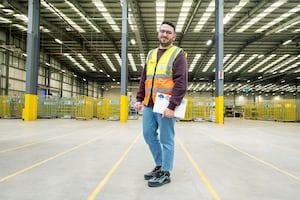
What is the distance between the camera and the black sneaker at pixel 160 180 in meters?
2.57

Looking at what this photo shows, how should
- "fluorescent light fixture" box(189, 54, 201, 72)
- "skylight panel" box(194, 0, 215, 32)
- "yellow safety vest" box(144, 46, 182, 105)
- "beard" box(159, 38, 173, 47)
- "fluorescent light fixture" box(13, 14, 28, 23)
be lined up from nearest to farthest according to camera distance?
"yellow safety vest" box(144, 46, 182, 105) < "beard" box(159, 38, 173, 47) < "skylight panel" box(194, 0, 215, 32) < "fluorescent light fixture" box(13, 14, 28, 23) < "fluorescent light fixture" box(189, 54, 201, 72)

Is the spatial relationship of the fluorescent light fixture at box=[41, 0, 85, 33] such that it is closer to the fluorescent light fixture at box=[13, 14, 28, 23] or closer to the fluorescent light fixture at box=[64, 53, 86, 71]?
the fluorescent light fixture at box=[13, 14, 28, 23]

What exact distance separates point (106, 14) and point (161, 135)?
1780 cm

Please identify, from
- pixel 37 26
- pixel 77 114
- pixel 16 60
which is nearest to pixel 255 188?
pixel 37 26

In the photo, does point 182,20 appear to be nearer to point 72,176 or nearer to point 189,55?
point 189,55

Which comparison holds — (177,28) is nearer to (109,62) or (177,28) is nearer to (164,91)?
(109,62)

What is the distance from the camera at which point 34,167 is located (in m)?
3.38

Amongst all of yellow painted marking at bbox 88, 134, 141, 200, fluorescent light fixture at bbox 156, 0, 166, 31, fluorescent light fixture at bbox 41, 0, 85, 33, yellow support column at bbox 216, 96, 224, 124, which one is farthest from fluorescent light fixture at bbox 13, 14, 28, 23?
yellow painted marking at bbox 88, 134, 141, 200

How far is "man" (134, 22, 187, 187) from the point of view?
2.55 metres

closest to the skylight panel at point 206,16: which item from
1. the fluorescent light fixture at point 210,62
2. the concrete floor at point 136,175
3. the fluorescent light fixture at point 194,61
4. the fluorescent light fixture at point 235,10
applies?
the fluorescent light fixture at point 235,10

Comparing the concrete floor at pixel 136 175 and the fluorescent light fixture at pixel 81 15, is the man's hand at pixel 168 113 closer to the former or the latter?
the concrete floor at pixel 136 175

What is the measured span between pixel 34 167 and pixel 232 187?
2634mm

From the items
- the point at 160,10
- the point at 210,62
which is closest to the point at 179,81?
the point at 160,10

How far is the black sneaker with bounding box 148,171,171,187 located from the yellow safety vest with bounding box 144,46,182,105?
82 cm
